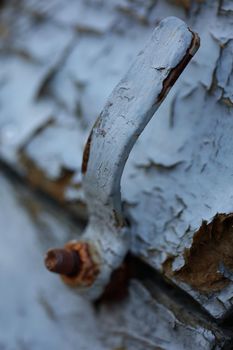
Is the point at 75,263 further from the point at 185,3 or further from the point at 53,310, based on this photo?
the point at 185,3

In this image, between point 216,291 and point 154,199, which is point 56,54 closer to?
point 154,199

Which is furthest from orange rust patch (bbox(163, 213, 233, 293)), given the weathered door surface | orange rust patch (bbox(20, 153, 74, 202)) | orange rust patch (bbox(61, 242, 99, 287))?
orange rust patch (bbox(20, 153, 74, 202))

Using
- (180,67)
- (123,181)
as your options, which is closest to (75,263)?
(123,181)

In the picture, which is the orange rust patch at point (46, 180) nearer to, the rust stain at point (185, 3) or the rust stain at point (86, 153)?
the rust stain at point (86, 153)

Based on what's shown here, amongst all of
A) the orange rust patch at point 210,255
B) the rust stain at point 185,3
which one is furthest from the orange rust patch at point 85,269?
the rust stain at point 185,3

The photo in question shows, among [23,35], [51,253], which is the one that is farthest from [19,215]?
[23,35]

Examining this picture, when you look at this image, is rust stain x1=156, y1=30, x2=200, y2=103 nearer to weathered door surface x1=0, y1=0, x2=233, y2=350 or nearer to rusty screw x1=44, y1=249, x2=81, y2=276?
weathered door surface x1=0, y1=0, x2=233, y2=350

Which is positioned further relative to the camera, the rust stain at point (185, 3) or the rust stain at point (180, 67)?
the rust stain at point (185, 3)
